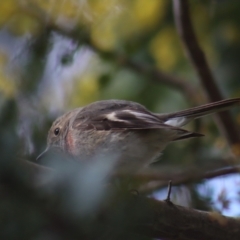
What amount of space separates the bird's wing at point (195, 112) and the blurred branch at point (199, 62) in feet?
2.75

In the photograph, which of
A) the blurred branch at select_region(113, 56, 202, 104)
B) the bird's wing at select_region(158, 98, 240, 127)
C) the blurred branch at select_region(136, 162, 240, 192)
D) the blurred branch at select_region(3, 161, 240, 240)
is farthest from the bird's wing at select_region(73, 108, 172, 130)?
the blurred branch at select_region(3, 161, 240, 240)

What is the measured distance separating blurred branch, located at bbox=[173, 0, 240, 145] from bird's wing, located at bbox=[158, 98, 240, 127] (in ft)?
2.75

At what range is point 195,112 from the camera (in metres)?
4.04

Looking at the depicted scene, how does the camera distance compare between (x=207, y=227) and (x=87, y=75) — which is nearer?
(x=207, y=227)

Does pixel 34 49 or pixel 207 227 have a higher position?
pixel 34 49

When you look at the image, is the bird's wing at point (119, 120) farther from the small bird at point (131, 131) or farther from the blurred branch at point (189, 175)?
the blurred branch at point (189, 175)

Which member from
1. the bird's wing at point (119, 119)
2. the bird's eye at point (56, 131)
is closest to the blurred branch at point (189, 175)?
the bird's wing at point (119, 119)

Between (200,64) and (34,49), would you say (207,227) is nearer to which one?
(34,49)

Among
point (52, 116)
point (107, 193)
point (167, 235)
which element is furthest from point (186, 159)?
point (107, 193)

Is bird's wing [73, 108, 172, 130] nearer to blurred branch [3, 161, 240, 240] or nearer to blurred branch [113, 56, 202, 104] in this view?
blurred branch [113, 56, 202, 104]

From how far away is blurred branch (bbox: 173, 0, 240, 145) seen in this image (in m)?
4.65

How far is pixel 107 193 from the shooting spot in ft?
4.67

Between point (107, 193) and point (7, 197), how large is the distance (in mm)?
250

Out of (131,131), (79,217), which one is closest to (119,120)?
(131,131)
